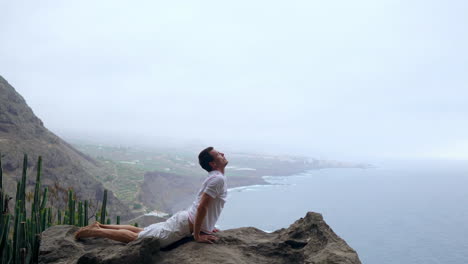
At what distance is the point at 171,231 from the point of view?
4520 mm

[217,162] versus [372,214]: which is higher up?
[217,162]

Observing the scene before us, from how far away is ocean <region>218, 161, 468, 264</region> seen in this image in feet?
75.7

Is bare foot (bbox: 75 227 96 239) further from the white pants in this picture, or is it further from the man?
the white pants

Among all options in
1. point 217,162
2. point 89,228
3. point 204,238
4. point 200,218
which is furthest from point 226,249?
point 89,228

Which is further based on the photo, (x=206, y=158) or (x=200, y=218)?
(x=206, y=158)

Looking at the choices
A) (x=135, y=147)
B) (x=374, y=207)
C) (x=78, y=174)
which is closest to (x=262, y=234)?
(x=78, y=174)

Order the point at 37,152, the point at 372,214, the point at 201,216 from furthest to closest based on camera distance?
the point at 372,214, the point at 37,152, the point at 201,216

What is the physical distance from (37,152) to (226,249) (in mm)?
20873

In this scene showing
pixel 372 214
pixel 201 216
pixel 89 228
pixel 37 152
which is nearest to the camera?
pixel 201 216

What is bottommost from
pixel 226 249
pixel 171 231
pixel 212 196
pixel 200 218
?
pixel 226 249

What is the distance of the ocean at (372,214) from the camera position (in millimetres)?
23078

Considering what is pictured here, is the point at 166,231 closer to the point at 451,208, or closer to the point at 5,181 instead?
the point at 5,181

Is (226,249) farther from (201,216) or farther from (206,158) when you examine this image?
(206,158)

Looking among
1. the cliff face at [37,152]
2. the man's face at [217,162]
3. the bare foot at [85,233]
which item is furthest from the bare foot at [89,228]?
the cliff face at [37,152]
